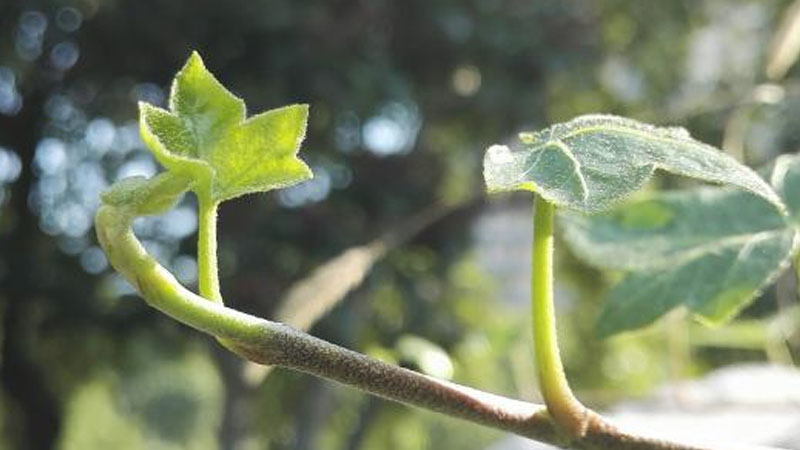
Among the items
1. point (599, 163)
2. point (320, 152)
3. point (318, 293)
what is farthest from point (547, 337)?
point (320, 152)

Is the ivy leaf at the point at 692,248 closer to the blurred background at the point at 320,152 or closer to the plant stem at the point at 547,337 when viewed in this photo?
the plant stem at the point at 547,337

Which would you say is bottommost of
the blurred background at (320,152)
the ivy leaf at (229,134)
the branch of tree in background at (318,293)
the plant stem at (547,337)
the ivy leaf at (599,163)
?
the blurred background at (320,152)

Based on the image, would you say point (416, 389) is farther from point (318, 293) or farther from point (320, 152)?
point (320, 152)

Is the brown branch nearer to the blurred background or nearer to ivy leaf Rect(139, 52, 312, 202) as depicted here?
ivy leaf Rect(139, 52, 312, 202)

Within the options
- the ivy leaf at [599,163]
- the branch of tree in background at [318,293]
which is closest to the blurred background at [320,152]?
the branch of tree in background at [318,293]

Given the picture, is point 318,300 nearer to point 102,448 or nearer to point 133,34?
point 133,34

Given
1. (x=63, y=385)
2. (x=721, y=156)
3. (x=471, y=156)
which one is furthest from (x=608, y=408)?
(x=63, y=385)

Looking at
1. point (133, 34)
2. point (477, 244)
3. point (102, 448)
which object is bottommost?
point (102, 448)
